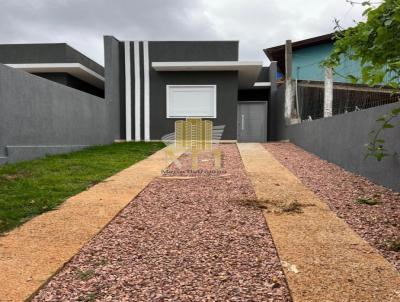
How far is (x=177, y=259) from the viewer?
2.84 m

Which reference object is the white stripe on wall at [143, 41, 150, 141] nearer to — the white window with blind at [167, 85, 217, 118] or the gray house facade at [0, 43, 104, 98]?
the white window with blind at [167, 85, 217, 118]

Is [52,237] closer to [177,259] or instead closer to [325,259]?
[177,259]

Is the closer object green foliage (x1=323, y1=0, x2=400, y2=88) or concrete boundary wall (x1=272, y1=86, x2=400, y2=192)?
green foliage (x1=323, y1=0, x2=400, y2=88)

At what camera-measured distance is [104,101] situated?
1392cm

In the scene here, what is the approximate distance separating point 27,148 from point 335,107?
6.84m

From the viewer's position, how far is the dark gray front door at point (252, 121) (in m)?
19.4

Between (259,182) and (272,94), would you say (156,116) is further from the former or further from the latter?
(259,182)

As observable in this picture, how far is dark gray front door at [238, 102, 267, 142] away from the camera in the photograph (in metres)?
19.4

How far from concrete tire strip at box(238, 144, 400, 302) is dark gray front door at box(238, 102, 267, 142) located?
14.8 m

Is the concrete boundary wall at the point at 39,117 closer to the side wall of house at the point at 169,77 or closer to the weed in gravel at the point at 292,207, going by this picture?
the side wall of house at the point at 169,77

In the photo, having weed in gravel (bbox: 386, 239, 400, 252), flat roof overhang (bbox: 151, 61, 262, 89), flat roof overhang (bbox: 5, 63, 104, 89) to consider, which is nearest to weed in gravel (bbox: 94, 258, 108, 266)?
weed in gravel (bbox: 386, 239, 400, 252)

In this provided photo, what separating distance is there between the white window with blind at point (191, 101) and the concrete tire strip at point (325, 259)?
36.1 feet

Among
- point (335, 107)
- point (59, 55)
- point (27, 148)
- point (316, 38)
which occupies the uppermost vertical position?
point (316, 38)

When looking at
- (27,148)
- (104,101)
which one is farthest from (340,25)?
(104,101)
